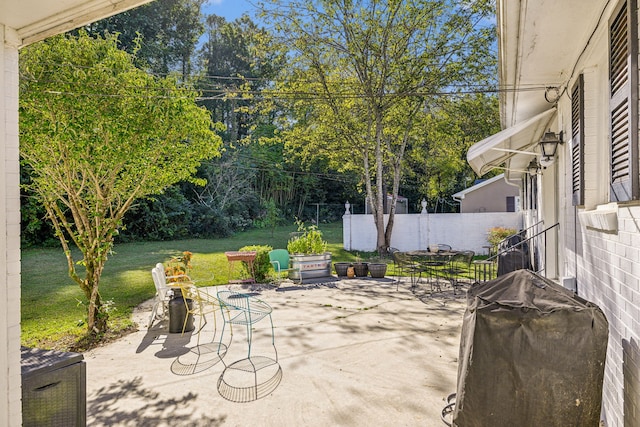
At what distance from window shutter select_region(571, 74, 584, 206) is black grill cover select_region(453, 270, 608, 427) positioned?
1546 mm

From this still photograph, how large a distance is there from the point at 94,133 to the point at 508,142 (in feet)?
21.0

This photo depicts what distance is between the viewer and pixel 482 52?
1405cm

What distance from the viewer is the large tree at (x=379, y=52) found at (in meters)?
13.6

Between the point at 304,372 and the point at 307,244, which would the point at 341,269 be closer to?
the point at 307,244

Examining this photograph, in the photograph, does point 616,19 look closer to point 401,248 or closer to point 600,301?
point 600,301

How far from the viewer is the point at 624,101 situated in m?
2.29

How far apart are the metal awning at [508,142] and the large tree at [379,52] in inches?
265

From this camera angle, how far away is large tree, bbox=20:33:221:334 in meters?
4.89

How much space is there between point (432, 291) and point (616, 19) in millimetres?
6728

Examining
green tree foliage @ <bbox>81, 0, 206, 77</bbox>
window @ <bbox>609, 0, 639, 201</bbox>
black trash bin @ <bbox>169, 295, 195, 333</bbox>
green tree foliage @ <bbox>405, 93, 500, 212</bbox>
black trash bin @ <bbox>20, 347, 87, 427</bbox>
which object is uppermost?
green tree foliage @ <bbox>81, 0, 206, 77</bbox>

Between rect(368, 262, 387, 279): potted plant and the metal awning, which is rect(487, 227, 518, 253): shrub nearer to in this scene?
rect(368, 262, 387, 279): potted plant

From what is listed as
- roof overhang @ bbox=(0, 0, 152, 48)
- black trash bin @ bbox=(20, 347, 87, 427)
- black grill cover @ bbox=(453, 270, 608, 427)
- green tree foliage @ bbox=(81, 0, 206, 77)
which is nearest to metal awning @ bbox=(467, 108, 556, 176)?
black grill cover @ bbox=(453, 270, 608, 427)

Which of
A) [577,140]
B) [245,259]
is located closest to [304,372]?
[577,140]

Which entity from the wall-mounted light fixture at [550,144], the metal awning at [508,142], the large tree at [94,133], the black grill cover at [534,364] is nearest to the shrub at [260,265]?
the large tree at [94,133]
